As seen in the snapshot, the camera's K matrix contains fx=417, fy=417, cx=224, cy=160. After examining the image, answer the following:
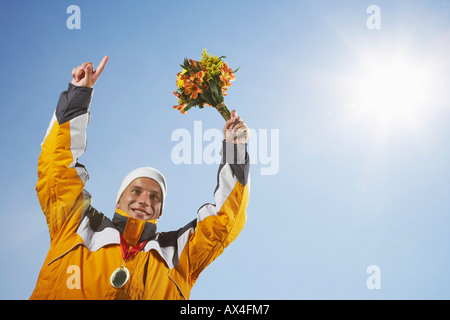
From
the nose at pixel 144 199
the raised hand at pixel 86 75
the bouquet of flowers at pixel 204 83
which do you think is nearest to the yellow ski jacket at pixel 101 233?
the raised hand at pixel 86 75

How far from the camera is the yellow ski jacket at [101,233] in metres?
5.02

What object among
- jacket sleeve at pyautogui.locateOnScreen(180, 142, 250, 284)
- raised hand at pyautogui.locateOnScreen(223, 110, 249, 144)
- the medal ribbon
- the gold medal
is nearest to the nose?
the medal ribbon

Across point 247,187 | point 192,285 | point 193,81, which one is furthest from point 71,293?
point 193,81

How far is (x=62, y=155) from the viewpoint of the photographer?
205 inches

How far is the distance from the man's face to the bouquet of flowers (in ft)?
4.26

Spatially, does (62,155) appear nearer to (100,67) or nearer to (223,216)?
(100,67)

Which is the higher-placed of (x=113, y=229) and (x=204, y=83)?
(x=204, y=83)

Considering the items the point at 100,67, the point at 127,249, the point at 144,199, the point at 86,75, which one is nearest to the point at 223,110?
the point at 144,199

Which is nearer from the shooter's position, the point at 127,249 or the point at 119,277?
the point at 119,277

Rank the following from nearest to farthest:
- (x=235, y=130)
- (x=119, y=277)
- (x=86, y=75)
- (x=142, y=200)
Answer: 1. (x=119, y=277)
2. (x=86, y=75)
3. (x=235, y=130)
4. (x=142, y=200)

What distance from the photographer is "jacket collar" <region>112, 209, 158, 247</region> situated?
5.58 meters

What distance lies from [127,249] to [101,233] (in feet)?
1.36
